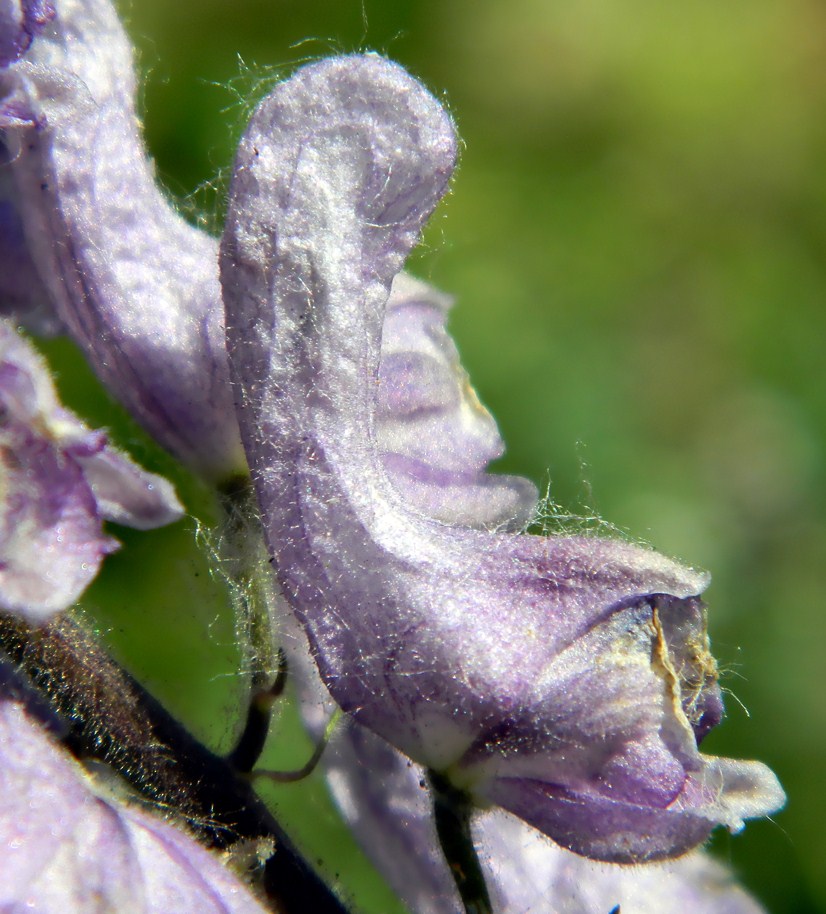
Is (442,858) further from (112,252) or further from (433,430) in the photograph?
(112,252)

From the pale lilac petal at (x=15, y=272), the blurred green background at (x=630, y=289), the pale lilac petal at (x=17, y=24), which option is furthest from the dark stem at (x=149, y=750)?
the blurred green background at (x=630, y=289)

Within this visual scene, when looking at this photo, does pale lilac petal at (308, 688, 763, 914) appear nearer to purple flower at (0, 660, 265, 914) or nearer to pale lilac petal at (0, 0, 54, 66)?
purple flower at (0, 660, 265, 914)

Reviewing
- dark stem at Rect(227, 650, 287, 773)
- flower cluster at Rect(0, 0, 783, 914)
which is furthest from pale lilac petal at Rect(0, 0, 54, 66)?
dark stem at Rect(227, 650, 287, 773)

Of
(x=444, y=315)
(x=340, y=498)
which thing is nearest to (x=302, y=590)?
(x=340, y=498)

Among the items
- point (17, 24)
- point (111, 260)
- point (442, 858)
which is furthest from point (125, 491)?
point (442, 858)

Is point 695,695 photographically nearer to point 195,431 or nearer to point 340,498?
point 340,498

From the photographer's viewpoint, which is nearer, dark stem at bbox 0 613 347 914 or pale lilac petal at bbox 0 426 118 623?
pale lilac petal at bbox 0 426 118 623
